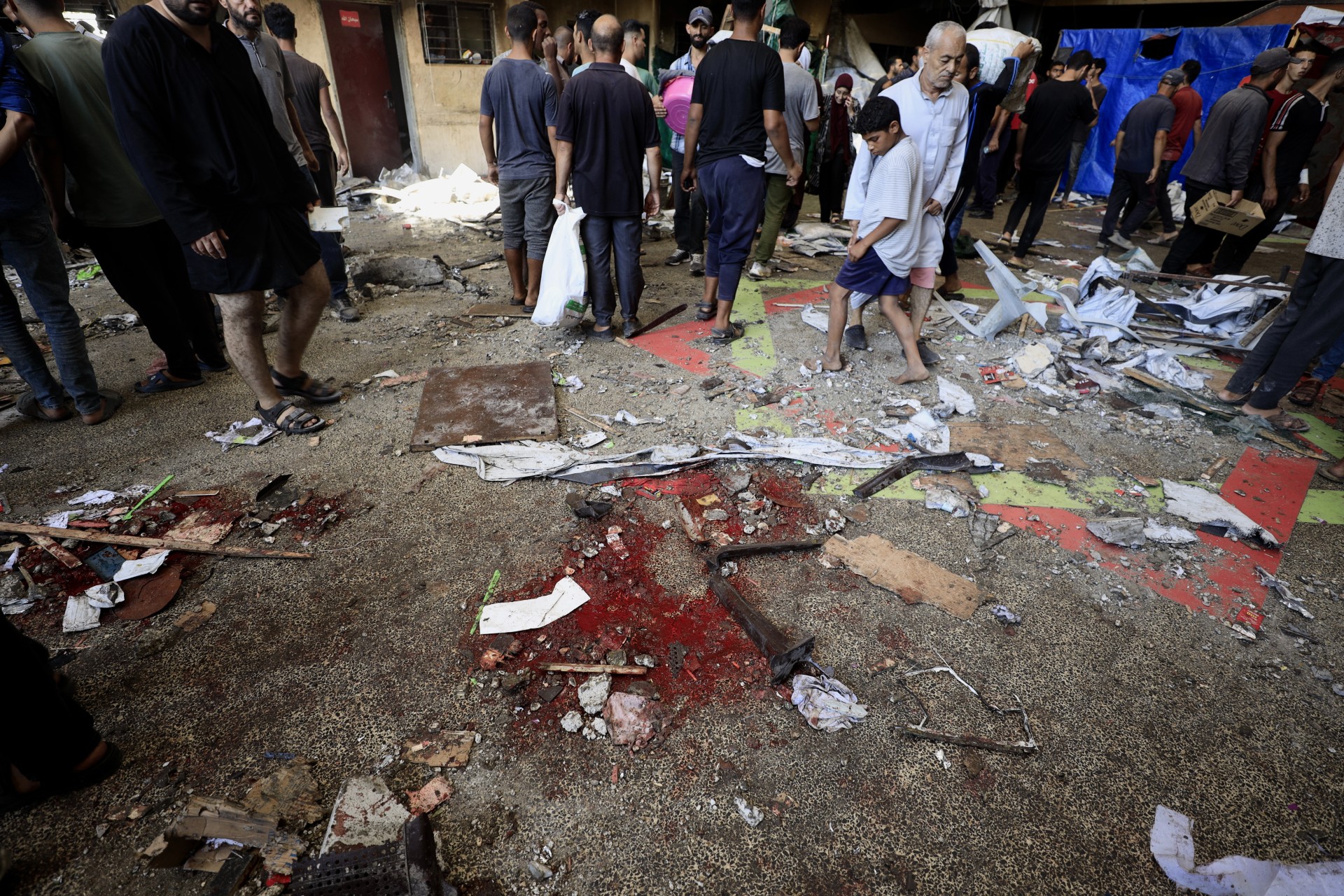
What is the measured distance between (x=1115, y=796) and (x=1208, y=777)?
35 centimetres

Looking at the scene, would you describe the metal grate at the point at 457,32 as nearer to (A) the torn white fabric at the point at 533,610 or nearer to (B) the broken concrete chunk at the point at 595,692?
(A) the torn white fabric at the point at 533,610

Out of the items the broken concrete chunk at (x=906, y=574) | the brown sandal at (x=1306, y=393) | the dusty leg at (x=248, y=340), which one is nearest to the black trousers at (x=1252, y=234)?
the brown sandal at (x=1306, y=393)

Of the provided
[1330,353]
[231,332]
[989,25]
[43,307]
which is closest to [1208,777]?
[1330,353]

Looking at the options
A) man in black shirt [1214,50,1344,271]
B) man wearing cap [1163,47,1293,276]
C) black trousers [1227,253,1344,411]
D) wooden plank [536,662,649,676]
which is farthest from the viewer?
man wearing cap [1163,47,1293,276]

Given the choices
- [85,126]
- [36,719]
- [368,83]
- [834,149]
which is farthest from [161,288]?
[368,83]

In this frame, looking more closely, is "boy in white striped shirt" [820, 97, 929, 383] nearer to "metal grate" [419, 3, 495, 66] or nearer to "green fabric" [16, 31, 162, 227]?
"green fabric" [16, 31, 162, 227]

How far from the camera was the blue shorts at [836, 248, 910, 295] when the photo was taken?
388 centimetres

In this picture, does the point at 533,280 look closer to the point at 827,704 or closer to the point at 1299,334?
the point at 827,704

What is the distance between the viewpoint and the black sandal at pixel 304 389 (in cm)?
379

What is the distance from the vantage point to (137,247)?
3.52m

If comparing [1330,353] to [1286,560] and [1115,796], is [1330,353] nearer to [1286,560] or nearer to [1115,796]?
[1286,560]

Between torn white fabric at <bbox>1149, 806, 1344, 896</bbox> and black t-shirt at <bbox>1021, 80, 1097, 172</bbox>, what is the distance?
6.60m

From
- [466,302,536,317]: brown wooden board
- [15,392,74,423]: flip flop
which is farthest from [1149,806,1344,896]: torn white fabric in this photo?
[15,392,74,423]: flip flop

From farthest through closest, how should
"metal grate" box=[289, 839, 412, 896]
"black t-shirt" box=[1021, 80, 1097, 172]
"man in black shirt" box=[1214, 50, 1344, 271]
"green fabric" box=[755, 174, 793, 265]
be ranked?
"black t-shirt" box=[1021, 80, 1097, 172] < "green fabric" box=[755, 174, 793, 265] < "man in black shirt" box=[1214, 50, 1344, 271] < "metal grate" box=[289, 839, 412, 896]
